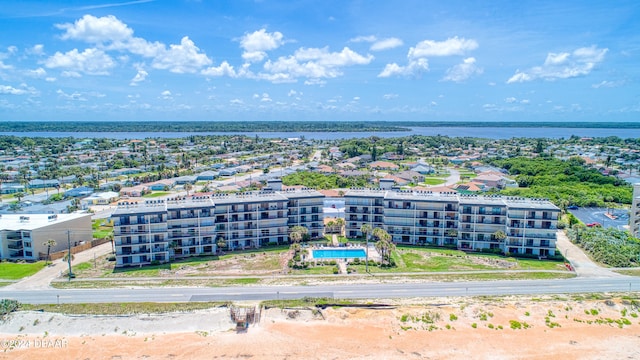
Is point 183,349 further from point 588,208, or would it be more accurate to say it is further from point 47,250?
point 588,208

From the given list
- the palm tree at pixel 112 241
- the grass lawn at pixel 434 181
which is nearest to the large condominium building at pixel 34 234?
the palm tree at pixel 112 241

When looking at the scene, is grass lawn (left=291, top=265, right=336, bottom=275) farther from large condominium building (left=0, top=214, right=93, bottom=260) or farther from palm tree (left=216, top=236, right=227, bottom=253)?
large condominium building (left=0, top=214, right=93, bottom=260)

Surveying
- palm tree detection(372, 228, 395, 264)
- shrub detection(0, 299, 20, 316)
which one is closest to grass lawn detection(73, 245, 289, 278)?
shrub detection(0, 299, 20, 316)

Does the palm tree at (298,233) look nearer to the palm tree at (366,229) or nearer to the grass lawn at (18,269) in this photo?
the palm tree at (366,229)

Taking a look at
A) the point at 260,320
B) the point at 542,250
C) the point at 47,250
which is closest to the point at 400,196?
the point at 542,250

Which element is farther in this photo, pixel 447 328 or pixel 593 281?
pixel 593 281

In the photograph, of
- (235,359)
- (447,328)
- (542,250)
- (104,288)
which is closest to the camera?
(235,359)

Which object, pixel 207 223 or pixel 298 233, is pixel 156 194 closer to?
pixel 207 223
